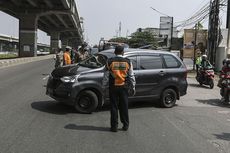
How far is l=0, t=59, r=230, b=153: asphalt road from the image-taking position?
6.97 meters

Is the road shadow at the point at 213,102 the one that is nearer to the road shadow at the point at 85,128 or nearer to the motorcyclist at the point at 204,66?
the motorcyclist at the point at 204,66

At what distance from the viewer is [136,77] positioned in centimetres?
1125

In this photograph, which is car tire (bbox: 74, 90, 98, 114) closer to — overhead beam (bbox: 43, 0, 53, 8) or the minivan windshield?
the minivan windshield

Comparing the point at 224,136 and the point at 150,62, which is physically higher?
the point at 150,62

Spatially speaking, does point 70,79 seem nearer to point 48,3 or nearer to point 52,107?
point 52,107

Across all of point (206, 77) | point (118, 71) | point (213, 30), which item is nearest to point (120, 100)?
point (118, 71)

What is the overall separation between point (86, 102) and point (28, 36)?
161 ft

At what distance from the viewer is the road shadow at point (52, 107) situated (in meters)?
10.4

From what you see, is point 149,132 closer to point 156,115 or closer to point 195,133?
point 195,133

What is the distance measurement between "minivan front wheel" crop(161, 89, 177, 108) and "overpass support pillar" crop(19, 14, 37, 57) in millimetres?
47510

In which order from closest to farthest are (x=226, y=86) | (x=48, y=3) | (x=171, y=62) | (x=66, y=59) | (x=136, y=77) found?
(x=136, y=77)
(x=171, y=62)
(x=226, y=86)
(x=66, y=59)
(x=48, y=3)

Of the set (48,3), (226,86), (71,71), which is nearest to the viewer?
(71,71)

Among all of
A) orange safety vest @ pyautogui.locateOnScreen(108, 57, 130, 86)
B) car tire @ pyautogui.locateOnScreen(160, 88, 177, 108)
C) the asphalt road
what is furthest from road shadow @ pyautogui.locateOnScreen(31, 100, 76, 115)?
car tire @ pyautogui.locateOnScreen(160, 88, 177, 108)

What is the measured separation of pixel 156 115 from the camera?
10500 mm
